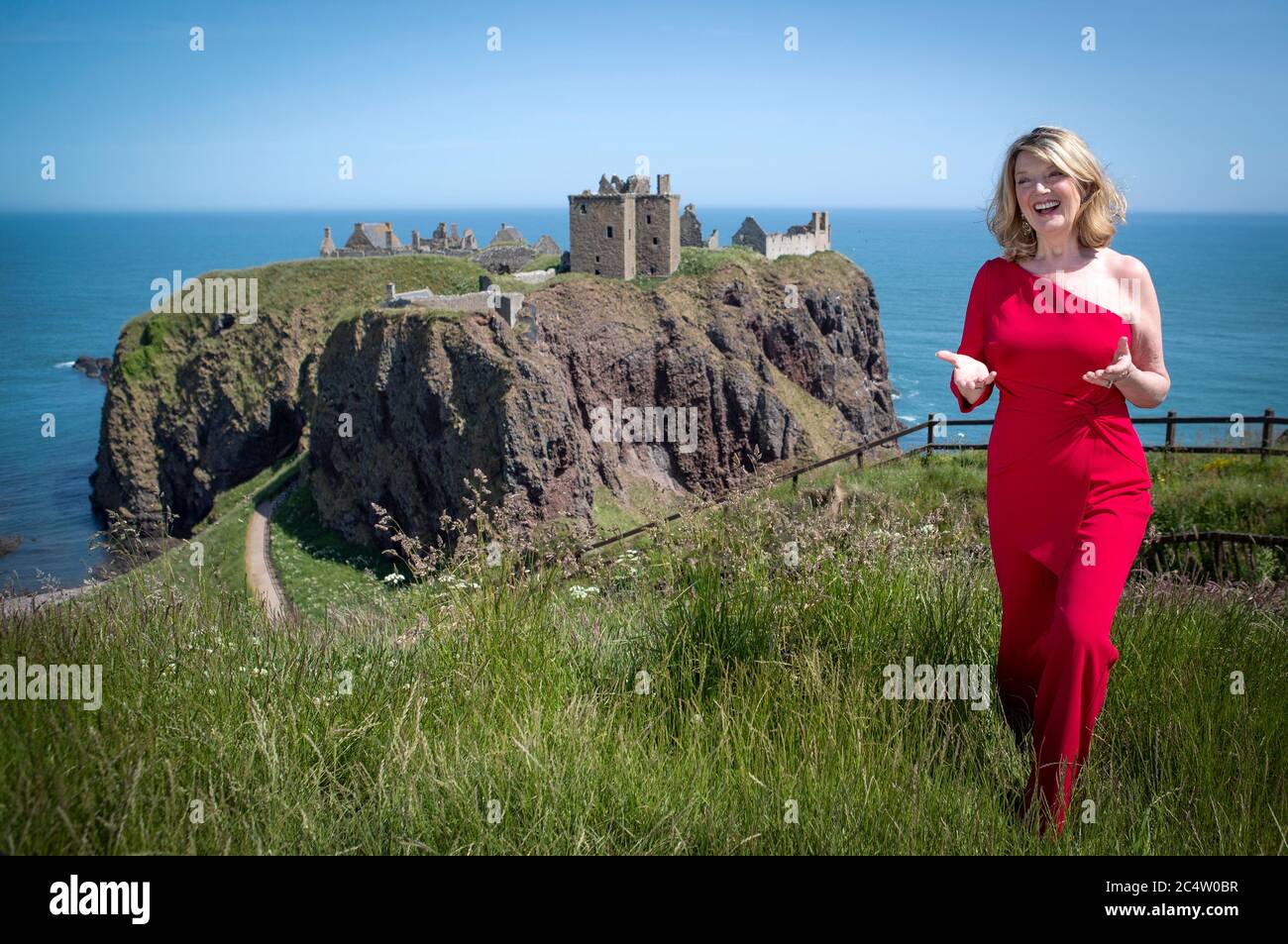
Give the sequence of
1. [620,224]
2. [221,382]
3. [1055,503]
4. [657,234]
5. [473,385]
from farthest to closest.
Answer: [221,382] → [657,234] → [620,224] → [473,385] → [1055,503]

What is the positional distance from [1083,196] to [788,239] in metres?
74.3

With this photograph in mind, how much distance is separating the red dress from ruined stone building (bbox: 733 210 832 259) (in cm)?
7108

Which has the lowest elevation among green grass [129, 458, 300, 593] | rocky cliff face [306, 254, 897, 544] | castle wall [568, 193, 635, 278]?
green grass [129, 458, 300, 593]

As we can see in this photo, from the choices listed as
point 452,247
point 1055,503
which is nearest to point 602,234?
point 452,247

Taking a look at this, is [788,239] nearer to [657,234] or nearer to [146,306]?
[657,234]

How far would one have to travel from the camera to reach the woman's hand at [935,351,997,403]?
3.84m

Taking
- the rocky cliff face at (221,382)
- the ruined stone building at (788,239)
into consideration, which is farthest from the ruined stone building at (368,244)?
the ruined stone building at (788,239)

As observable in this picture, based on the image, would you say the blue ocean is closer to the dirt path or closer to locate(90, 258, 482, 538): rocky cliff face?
the dirt path

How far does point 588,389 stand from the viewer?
57.0 metres

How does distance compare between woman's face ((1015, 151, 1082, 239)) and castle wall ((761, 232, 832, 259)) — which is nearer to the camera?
woman's face ((1015, 151, 1082, 239))

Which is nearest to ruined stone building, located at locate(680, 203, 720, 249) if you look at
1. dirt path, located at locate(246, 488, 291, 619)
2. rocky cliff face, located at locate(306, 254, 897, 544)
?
rocky cliff face, located at locate(306, 254, 897, 544)

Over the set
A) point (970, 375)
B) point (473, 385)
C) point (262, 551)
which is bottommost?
point (262, 551)

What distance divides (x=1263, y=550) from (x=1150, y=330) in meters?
6.51

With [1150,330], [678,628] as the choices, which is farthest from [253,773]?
[1150,330]
